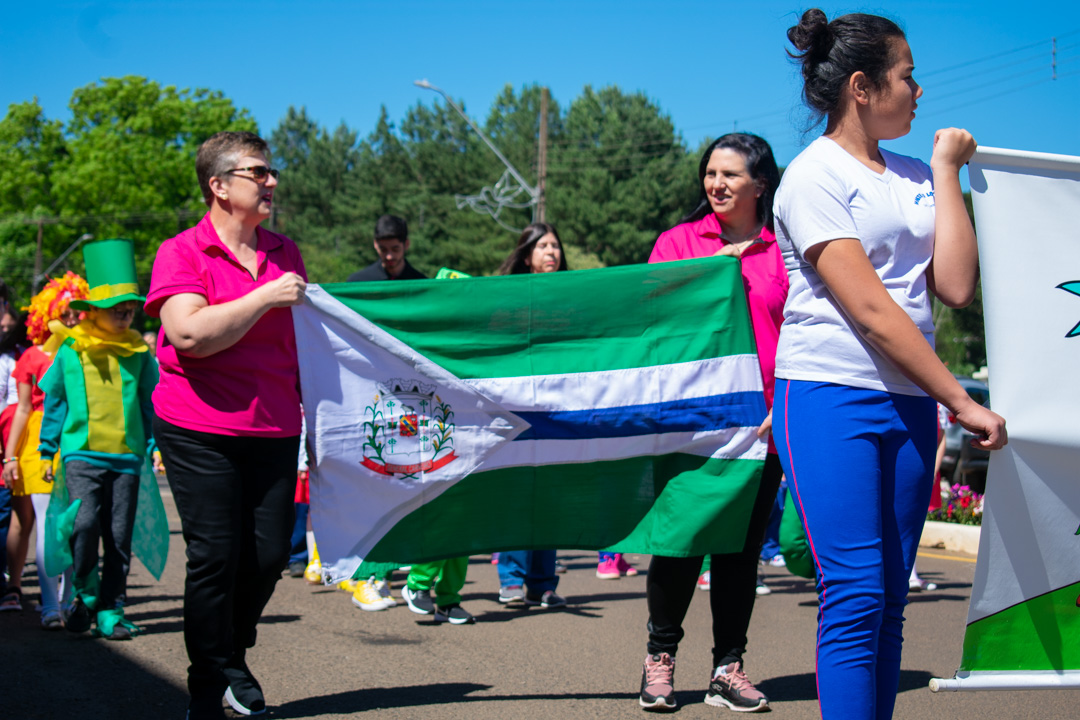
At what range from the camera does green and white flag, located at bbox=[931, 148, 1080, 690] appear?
3.04 metres

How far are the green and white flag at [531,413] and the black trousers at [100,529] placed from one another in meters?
2.31

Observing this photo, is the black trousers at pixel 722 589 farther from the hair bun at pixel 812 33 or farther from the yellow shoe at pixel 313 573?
the yellow shoe at pixel 313 573

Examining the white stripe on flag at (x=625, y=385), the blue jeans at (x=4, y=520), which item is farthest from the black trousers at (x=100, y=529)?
the white stripe on flag at (x=625, y=385)

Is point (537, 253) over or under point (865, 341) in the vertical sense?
over

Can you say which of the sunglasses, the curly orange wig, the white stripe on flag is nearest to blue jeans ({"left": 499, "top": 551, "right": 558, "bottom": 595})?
the white stripe on flag

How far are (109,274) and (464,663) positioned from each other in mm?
2956

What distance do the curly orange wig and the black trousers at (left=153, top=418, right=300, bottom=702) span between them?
3317 mm

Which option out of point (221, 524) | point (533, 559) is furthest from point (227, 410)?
point (533, 559)

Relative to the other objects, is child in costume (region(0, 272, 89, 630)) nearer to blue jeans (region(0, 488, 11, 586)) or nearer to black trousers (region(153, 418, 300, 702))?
blue jeans (region(0, 488, 11, 586))

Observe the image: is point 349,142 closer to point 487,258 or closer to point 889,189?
point 487,258

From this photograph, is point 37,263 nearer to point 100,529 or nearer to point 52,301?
point 52,301

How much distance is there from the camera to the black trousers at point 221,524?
3734 millimetres

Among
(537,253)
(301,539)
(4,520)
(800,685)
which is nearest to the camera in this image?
(800,685)

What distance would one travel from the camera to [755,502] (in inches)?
162
